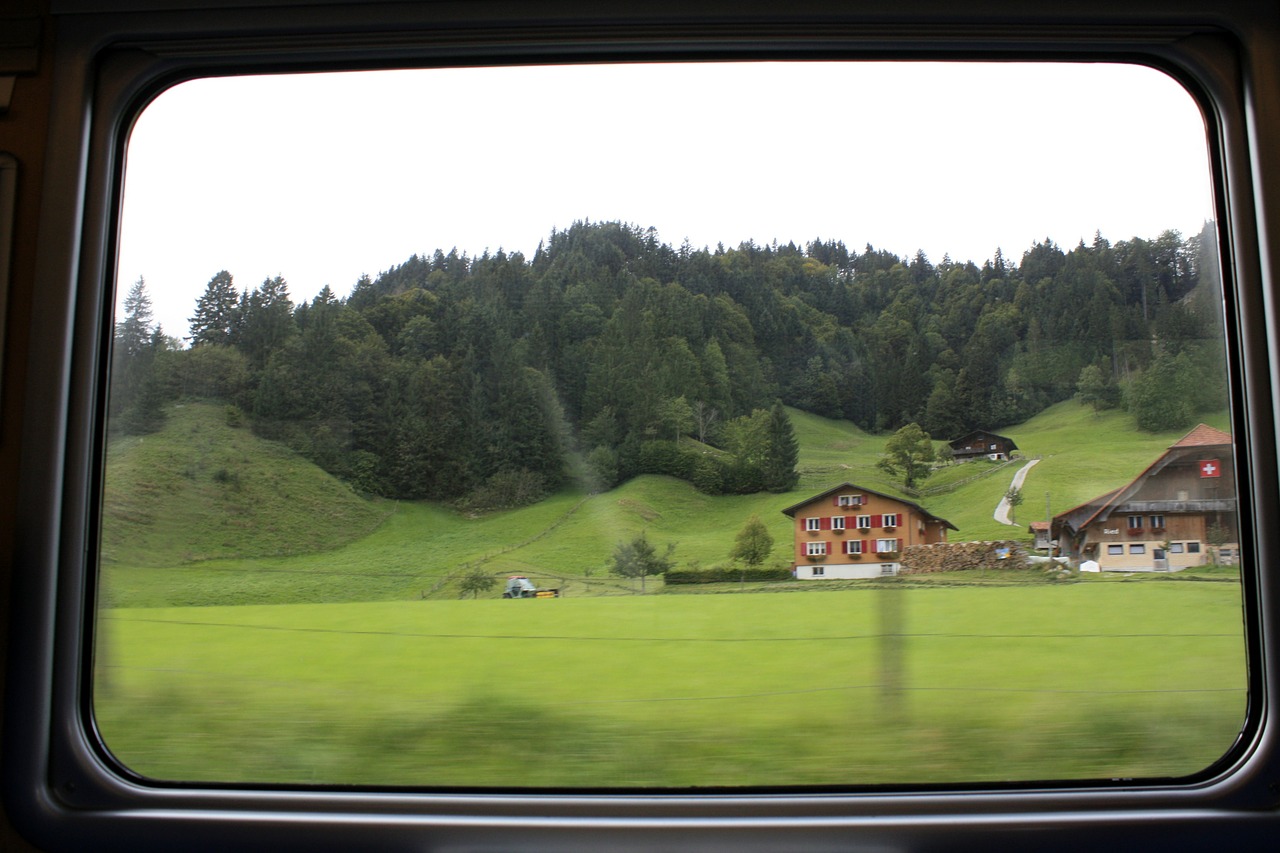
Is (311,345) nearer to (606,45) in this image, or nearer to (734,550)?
(606,45)

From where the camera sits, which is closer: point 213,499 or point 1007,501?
point 1007,501

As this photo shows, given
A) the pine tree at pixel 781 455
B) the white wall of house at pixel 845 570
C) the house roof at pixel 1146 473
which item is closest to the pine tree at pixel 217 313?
the pine tree at pixel 781 455

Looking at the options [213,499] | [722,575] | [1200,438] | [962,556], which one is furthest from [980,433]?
[213,499]

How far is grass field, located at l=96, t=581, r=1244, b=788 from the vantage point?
1.57 m

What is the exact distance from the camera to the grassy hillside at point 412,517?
1.62 m

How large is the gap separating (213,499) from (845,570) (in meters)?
1.47

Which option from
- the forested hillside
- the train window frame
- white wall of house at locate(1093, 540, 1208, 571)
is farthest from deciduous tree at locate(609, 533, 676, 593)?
white wall of house at locate(1093, 540, 1208, 571)

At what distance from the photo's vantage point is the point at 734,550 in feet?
5.36

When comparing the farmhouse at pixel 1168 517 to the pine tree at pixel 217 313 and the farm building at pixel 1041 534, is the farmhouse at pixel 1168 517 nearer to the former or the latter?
the farm building at pixel 1041 534

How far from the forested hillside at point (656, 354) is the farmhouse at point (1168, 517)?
10 cm

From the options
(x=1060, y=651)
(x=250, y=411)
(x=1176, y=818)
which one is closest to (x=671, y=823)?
(x=1060, y=651)

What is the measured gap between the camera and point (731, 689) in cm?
159

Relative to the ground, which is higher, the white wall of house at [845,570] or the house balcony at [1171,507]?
the house balcony at [1171,507]

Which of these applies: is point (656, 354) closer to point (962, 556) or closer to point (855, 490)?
point (855, 490)
